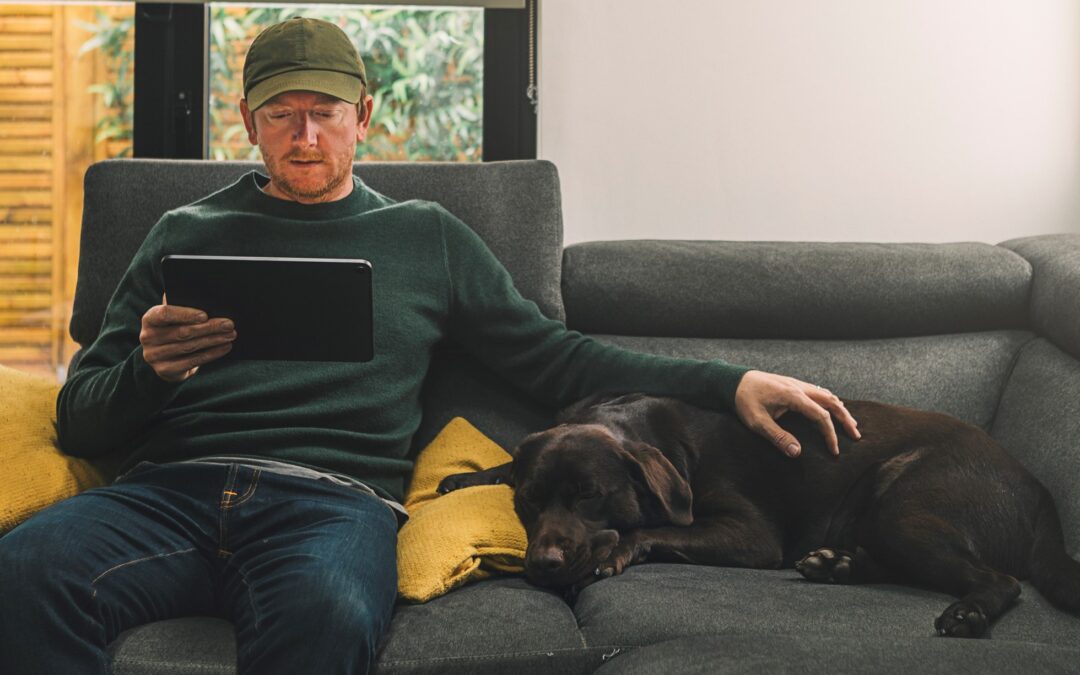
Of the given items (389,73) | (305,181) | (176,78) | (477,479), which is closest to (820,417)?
(477,479)

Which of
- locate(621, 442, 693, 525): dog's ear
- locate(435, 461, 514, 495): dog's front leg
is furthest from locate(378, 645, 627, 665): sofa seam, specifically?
locate(435, 461, 514, 495): dog's front leg

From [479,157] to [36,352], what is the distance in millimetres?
1370

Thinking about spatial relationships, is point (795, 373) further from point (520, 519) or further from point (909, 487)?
point (520, 519)

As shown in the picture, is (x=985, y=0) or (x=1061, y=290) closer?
(x=1061, y=290)

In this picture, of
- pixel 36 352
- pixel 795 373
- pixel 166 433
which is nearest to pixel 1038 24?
pixel 795 373

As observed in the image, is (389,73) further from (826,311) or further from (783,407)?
A: (783,407)

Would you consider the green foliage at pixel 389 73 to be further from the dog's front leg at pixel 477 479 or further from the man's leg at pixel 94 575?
the man's leg at pixel 94 575

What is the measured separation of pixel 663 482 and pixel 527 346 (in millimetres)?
438

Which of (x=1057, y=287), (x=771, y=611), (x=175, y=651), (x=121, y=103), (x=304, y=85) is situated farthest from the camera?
(x=121, y=103)

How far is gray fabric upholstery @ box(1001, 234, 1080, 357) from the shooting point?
210 centimetres

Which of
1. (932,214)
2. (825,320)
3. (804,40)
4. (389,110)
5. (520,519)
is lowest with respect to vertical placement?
(520,519)

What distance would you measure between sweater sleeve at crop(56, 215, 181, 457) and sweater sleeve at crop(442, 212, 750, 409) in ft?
1.90

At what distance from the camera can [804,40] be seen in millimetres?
2799

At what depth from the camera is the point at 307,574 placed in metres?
1.39
